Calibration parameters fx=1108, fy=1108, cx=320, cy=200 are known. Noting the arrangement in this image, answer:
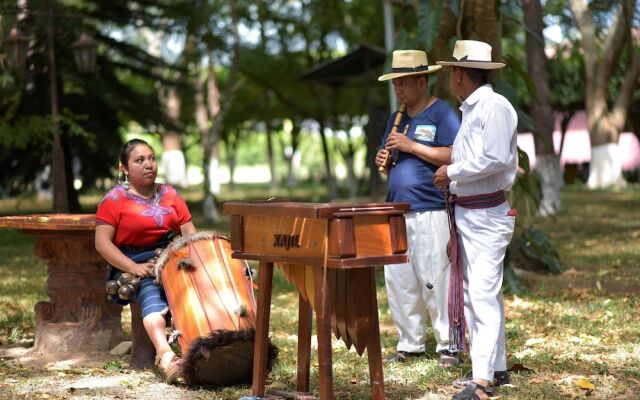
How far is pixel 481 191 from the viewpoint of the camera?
580 centimetres

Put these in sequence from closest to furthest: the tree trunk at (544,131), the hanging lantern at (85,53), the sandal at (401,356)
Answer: the sandal at (401,356) → the hanging lantern at (85,53) → the tree trunk at (544,131)

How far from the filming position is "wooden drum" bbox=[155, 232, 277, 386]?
5.91 metres

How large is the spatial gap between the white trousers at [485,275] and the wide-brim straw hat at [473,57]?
0.74 m

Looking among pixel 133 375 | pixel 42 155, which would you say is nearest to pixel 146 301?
pixel 133 375

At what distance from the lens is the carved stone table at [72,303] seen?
7344mm

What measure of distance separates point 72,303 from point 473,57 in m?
3.27

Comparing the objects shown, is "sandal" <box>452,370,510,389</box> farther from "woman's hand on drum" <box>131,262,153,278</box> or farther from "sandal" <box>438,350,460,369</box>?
"woman's hand on drum" <box>131,262,153,278</box>

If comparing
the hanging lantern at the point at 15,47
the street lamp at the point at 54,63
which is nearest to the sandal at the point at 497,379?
the street lamp at the point at 54,63

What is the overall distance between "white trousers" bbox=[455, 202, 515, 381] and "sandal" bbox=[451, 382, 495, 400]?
5 centimetres

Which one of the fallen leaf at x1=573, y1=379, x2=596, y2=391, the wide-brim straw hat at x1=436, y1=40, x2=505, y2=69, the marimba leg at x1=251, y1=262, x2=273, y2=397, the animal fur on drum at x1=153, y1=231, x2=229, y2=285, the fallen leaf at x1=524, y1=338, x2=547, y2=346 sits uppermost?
the wide-brim straw hat at x1=436, y1=40, x2=505, y2=69

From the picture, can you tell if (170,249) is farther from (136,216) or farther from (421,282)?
(421,282)

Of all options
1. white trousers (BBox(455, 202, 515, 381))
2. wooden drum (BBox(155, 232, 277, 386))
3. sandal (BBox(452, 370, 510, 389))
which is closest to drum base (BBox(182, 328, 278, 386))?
wooden drum (BBox(155, 232, 277, 386))

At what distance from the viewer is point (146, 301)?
6.40 meters

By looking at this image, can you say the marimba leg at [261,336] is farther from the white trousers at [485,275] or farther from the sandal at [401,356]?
the sandal at [401,356]
